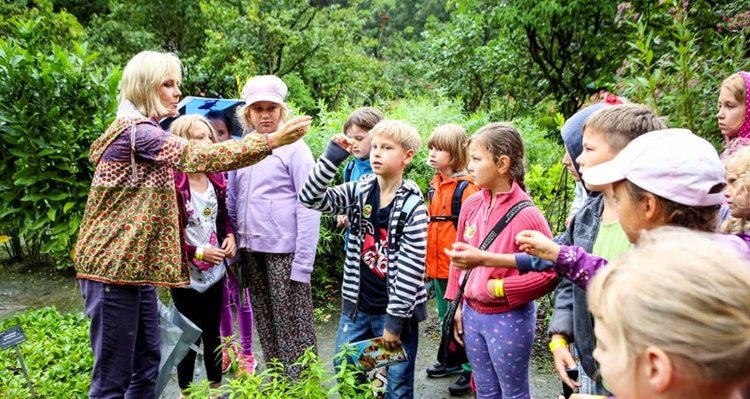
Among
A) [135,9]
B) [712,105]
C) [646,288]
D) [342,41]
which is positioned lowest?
[646,288]

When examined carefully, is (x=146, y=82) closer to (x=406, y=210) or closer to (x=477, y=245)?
(x=406, y=210)

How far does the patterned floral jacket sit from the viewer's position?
2299 millimetres

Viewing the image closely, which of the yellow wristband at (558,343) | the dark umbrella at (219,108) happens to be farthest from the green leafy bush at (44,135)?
the yellow wristband at (558,343)

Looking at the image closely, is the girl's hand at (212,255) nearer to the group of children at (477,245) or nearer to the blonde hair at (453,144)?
the group of children at (477,245)

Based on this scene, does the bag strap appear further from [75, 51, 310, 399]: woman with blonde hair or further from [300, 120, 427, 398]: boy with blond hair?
[75, 51, 310, 399]: woman with blonde hair

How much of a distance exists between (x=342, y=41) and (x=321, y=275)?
8.81 m

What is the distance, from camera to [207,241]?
3.18 m

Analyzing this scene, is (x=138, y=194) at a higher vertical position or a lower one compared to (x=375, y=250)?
higher

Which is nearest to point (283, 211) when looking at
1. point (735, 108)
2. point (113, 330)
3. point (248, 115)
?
point (248, 115)

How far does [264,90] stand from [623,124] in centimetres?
203

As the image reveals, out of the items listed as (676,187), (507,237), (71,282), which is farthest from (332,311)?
(676,187)

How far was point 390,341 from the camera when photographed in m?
2.51

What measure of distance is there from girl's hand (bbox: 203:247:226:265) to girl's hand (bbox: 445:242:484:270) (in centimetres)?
171

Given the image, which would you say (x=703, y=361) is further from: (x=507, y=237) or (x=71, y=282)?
(x=71, y=282)
